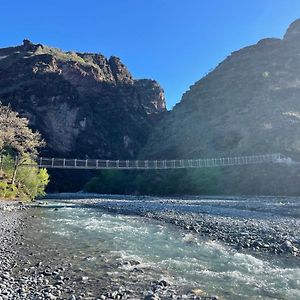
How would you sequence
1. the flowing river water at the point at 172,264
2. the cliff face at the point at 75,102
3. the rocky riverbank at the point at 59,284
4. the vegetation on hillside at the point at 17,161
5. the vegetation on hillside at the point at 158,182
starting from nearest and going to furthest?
the rocky riverbank at the point at 59,284
the flowing river water at the point at 172,264
the vegetation on hillside at the point at 17,161
the vegetation on hillside at the point at 158,182
the cliff face at the point at 75,102

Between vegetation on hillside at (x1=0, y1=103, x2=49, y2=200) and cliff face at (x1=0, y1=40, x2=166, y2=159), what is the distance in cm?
8046

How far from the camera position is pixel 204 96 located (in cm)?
11488

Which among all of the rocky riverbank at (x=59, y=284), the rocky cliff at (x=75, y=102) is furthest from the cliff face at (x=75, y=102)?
the rocky riverbank at (x=59, y=284)

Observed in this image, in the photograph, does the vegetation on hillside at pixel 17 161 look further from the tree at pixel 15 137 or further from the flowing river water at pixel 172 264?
the flowing river water at pixel 172 264

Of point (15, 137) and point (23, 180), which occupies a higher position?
point (15, 137)

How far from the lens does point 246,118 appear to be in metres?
88.3

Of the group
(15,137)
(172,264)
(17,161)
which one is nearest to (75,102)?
(17,161)

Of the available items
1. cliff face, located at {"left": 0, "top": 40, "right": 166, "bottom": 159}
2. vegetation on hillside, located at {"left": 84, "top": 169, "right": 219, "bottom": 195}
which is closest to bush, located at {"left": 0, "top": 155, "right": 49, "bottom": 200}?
vegetation on hillside, located at {"left": 84, "top": 169, "right": 219, "bottom": 195}

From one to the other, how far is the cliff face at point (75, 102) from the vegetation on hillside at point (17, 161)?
264 ft

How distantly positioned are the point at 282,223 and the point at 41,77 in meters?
129

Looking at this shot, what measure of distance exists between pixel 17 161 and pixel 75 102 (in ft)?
307

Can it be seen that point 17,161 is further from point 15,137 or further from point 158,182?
point 158,182

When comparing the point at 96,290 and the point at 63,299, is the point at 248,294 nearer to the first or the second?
the point at 96,290

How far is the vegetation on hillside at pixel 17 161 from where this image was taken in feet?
134
